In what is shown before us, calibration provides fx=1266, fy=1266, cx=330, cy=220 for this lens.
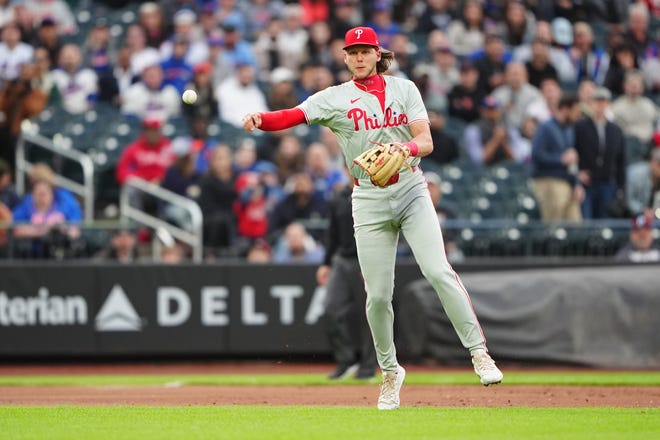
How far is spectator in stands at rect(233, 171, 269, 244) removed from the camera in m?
15.5

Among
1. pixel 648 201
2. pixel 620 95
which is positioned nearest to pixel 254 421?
pixel 648 201

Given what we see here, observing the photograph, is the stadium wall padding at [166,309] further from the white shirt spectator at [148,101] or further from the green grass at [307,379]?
the white shirt spectator at [148,101]

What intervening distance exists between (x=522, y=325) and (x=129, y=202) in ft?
16.5

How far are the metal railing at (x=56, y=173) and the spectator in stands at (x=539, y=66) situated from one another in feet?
22.0

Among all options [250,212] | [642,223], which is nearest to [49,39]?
[250,212]

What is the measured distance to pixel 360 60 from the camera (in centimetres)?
826

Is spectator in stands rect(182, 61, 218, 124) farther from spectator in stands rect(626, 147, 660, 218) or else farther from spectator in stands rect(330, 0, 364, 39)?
spectator in stands rect(626, 147, 660, 218)

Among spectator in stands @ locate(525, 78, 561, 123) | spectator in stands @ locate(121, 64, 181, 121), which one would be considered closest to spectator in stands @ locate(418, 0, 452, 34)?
spectator in stands @ locate(525, 78, 561, 123)

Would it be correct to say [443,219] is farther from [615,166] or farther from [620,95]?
[620,95]

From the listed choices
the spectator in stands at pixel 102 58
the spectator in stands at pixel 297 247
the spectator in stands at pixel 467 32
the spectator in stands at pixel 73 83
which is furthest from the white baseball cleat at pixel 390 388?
the spectator in stands at pixel 467 32

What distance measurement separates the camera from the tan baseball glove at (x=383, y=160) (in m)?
7.79

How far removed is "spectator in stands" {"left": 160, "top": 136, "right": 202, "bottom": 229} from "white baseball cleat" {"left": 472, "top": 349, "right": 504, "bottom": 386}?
7.85m

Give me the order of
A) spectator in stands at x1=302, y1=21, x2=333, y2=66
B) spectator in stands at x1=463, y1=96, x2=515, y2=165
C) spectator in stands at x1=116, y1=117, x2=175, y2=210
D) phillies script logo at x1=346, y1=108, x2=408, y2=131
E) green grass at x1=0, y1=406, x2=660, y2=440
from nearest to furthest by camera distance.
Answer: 1. green grass at x1=0, y1=406, x2=660, y2=440
2. phillies script logo at x1=346, y1=108, x2=408, y2=131
3. spectator in stands at x1=116, y1=117, x2=175, y2=210
4. spectator in stands at x1=463, y1=96, x2=515, y2=165
5. spectator in stands at x1=302, y1=21, x2=333, y2=66

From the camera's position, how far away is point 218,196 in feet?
50.7
